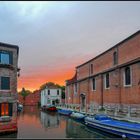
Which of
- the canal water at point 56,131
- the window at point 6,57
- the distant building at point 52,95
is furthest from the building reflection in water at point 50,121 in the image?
the distant building at point 52,95

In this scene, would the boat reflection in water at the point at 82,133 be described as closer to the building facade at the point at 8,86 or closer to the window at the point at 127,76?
the building facade at the point at 8,86

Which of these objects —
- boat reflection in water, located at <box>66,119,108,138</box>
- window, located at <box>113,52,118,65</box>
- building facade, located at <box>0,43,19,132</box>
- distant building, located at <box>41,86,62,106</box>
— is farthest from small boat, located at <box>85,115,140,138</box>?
distant building, located at <box>41,86,62,106</box>

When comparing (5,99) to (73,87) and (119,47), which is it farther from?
(73,87)

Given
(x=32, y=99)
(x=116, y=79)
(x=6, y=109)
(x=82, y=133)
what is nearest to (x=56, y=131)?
(x=82, y=133)

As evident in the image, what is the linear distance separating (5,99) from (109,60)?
2034cm

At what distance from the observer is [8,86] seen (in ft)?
76.8

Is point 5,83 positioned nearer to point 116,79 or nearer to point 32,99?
point 116,79

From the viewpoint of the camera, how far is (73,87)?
182 feet

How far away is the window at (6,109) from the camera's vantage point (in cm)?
2254

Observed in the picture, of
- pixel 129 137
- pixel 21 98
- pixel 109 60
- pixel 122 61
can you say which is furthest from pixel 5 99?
pixel 21 98

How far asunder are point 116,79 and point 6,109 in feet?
50.8

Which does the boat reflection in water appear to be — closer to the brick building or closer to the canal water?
the canal water

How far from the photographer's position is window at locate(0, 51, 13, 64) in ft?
76.0

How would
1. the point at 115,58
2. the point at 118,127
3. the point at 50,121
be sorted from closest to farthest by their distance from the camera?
the point at 118,127 → the point at 50,121 → the point at 115,58
